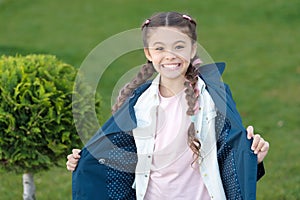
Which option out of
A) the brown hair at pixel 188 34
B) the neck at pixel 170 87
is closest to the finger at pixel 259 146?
the brown hair at pixel 188 34

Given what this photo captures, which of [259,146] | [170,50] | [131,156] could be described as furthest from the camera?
[131,156]

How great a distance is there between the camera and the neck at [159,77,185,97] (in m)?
3.80

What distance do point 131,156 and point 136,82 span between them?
1.45 feet

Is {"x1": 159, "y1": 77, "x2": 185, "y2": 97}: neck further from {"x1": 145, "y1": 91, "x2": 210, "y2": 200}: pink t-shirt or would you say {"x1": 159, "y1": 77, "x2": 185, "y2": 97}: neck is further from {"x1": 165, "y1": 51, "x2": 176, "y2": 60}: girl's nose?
{"x1": 165, "y1": 51, "x2": 176, "y2": 60}: girl's nose

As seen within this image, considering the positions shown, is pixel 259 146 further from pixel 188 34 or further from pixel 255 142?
pixel 188 34

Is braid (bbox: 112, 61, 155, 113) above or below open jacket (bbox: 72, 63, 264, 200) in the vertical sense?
above

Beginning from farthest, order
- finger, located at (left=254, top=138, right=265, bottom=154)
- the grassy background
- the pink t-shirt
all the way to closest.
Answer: the grassy background < the pink t-shirt < finger, located at (left=254, top=138, right=265, bottom=154)

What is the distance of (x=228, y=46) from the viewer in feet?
39.6

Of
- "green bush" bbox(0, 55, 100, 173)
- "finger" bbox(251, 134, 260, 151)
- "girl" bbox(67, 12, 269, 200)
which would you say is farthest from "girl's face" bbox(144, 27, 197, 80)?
"green bush" bbox(0, 55, 100, 173)

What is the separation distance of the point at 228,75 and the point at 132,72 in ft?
21.7

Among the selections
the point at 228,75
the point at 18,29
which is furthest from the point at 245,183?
the point at 18,29

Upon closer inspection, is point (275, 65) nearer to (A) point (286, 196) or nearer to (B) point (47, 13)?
(A) point (286, 196)

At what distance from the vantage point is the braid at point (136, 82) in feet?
12.8

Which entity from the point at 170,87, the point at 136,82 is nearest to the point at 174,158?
the point at 170,87
